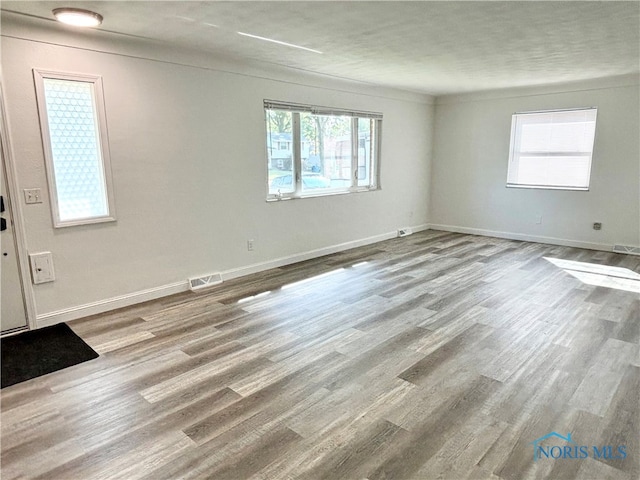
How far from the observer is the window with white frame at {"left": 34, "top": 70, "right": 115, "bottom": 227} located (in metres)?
3.24

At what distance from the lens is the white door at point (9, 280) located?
10.2ft

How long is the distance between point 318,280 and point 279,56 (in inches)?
95.4

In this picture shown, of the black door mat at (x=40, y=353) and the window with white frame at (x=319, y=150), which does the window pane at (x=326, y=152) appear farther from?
the black door mat at (x=40, y=353)

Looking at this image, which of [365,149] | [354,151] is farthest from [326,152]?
[365,149]

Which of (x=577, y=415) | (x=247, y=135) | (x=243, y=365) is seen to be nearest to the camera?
(x=577, y=415)

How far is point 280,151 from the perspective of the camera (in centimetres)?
505

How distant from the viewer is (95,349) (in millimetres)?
3004

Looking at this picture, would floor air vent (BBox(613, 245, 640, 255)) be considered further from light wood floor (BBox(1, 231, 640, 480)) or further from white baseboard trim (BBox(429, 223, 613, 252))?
light wood floor (BBox(1, 231, 640, 480))

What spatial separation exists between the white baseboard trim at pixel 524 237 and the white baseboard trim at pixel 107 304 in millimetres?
5017

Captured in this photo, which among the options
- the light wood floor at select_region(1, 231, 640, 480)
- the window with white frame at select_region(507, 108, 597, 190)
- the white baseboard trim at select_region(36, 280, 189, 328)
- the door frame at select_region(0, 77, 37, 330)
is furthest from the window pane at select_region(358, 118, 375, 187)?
the door frame at select_region(0, 77, 37, 330)

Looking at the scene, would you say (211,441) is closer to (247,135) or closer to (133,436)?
(133,436)

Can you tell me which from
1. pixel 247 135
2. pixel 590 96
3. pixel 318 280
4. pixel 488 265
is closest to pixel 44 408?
pixel 318 280

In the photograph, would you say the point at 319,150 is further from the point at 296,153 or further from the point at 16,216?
the point at 16,216

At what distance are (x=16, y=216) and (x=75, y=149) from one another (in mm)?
701
